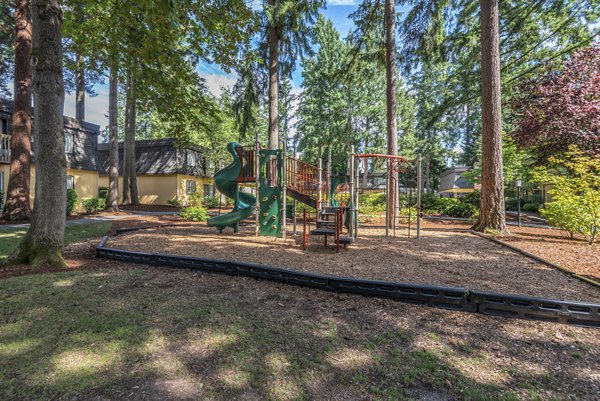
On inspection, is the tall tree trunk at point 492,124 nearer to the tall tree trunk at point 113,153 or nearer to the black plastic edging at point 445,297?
the black plastic edging at point 445,297

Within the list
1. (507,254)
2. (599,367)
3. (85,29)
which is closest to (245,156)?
(85,29)

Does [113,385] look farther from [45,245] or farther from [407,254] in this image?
[407,254]

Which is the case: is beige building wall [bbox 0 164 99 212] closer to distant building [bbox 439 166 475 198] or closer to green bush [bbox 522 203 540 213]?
green bush [bbox 522 203 540 213]

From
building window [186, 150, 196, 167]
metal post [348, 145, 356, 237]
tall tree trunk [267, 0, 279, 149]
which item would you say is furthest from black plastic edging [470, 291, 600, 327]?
building window [186, 150, 196, 167]

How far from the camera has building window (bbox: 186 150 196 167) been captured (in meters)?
24.2

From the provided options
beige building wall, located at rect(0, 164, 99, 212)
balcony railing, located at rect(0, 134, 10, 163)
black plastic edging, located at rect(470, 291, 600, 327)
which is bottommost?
black plastic edging, located at rect(470, 291, 600, 327)

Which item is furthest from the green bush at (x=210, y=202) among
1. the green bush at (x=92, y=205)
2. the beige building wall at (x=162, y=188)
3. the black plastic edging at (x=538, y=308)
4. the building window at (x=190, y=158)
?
the black plastic edging at (x=538, y=308)

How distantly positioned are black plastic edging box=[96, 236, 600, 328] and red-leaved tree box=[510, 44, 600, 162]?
11474 mm

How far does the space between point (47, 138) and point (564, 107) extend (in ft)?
55.0

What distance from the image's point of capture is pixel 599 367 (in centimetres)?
220

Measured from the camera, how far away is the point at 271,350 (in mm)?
2336

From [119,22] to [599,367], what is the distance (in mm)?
8942

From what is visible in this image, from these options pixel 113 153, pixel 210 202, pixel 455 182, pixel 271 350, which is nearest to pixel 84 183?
pixel 113 153

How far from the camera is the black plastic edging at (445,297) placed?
2859 millimetres
